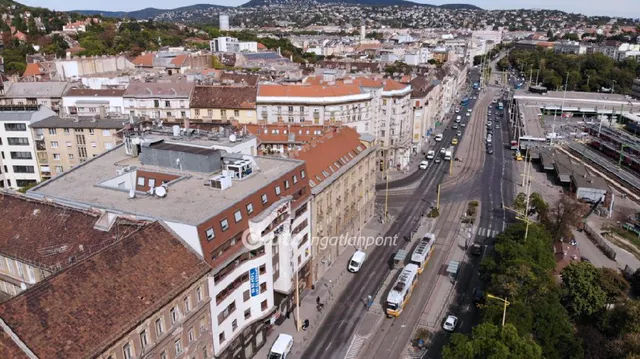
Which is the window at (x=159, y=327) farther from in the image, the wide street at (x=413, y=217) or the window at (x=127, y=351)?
the wide street at (x=413, y=217)

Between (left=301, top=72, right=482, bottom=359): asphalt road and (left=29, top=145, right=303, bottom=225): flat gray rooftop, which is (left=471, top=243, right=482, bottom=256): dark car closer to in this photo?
(left=301, top=72, right=482, bottom=359): asphalt road

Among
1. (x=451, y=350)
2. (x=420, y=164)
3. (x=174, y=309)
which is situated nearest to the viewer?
(x=174, y=309)

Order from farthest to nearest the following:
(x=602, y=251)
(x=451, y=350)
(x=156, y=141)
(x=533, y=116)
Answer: (x=533, y=116) → (x=602, y=251) → (x=156, y=141) → (x=451, y=350)

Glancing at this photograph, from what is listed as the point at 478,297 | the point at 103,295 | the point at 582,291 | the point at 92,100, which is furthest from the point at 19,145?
the point at 582,291

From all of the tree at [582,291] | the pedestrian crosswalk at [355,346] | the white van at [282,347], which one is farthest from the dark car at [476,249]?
the white van at [282,347]

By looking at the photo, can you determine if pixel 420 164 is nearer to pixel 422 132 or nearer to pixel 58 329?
pixel 422 132

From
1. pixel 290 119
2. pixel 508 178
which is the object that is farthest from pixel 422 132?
pixel 290 119
